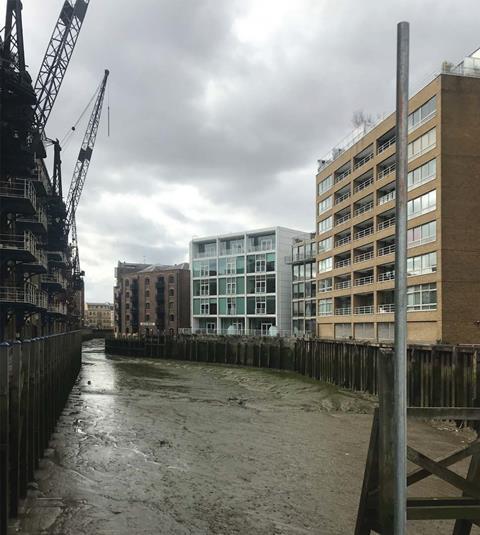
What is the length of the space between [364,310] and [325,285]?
13613 mm

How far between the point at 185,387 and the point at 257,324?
58.8 meters

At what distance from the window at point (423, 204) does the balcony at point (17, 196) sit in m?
34.4

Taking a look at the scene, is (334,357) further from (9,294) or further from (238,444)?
(9,294)

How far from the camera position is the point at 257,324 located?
3659 inches

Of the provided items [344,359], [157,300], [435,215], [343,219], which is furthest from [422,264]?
[157,300]

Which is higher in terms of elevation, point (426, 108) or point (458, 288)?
point (426, 108)

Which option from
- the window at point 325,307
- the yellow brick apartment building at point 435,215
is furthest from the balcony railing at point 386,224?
the window at point 325,307

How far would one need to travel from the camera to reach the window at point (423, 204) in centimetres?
4577

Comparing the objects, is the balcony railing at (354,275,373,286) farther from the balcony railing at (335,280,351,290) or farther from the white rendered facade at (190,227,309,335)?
the white rendered facade at (190,227,309,335)

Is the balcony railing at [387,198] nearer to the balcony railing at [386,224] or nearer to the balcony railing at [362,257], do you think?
the balcony railing at [386,224]

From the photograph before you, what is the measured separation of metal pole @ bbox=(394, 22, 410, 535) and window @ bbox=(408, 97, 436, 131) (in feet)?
144

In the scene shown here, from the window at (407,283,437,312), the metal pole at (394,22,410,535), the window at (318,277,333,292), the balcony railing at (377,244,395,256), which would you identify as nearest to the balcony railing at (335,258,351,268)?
the window at (318,277,333,292)

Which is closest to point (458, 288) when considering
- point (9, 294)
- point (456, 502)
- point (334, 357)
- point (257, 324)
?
point (334, 357)

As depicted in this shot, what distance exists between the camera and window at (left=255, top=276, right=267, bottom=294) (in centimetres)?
9189
